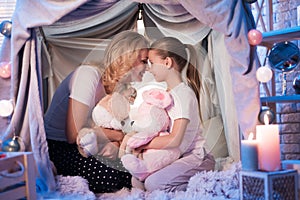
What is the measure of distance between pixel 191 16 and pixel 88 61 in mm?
473

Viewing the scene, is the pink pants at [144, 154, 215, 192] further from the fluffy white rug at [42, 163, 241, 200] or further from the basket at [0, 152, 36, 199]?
the basket at [0, 152, 36, 199]

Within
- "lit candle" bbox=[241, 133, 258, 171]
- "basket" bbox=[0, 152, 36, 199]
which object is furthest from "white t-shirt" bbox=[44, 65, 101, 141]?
"lit candle" bbox=[241, 133, 258, 171]

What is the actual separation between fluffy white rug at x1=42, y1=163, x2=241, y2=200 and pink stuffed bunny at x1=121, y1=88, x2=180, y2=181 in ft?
0.33

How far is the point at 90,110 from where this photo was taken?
181 cm

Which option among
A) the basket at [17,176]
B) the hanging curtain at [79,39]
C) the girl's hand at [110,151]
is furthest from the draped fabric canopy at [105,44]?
the girl's hand at [110,151]

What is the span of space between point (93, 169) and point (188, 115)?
44cm

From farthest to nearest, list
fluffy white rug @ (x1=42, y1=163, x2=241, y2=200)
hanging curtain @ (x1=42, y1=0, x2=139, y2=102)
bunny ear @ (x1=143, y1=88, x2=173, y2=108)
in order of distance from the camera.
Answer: hanging curtain @ (x1=42, y1=0, x2=139, y2=102) < bunny ear @ (x1=143, y1=88, x2=173, y2=108) < fluffy white rug @ (x1=42, y1=163, x2=241, y2=200)

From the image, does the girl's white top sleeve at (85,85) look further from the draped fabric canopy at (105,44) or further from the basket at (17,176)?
the basket at (17,176)

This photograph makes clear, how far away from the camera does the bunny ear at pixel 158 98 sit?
1.77m

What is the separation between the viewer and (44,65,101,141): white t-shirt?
5.96 ft

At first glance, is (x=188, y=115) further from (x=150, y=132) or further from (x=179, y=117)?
(x=150, y=132)

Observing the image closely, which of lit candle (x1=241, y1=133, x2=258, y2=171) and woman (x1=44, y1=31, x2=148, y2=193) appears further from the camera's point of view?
woman (x1=44, y1=31, x2=148, y2=193)

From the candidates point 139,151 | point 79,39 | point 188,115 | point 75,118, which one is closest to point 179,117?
point 188,115

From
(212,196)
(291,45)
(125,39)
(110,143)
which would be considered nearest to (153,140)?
(110,143)
